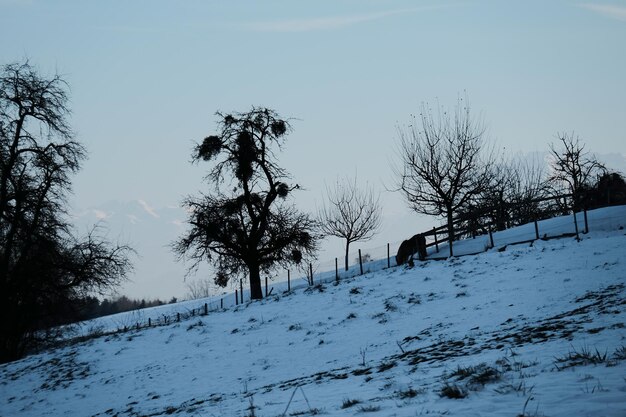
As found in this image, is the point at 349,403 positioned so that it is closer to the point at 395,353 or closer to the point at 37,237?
the point at 395,353

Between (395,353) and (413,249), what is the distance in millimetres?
→ 16350

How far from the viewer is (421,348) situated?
385 inches

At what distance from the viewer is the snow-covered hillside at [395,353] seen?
5285 millimetres

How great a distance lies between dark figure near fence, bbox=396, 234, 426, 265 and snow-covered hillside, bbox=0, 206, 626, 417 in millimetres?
3572

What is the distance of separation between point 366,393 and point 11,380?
1683 centimetres

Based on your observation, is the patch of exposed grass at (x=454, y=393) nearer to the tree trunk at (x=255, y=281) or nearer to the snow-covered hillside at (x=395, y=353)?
the snow-covered hillside at (x=395, y=353)

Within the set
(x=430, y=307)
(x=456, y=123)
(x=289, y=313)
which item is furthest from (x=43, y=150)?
(x=456, y=123)

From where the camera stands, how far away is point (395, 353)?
10.2m

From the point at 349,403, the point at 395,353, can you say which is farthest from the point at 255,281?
the point at 349,403

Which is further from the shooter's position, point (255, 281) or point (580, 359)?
point (255, 281)

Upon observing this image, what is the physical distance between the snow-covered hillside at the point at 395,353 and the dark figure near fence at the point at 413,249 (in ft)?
11.7

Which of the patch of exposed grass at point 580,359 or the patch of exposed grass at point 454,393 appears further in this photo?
the patch of exposed grass at point 580,359

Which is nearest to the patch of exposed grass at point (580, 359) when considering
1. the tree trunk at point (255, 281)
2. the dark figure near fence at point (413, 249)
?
the dark figure near fence at point (413, 249)

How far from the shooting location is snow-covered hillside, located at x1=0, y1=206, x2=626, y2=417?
5.29 metres
